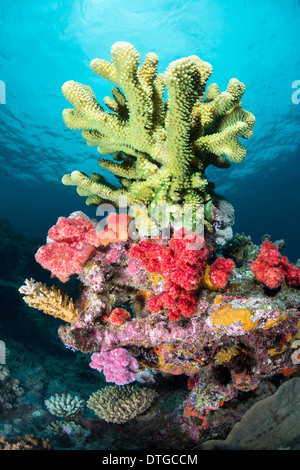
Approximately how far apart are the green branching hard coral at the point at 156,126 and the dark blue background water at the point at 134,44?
45.2 ft

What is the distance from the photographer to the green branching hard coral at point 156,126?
8.45 feet

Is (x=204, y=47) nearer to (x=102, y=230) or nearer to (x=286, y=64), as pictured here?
(x=286, y=64)

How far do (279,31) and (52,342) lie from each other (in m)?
21.9

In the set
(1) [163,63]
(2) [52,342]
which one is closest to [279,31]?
(1) [163,63]

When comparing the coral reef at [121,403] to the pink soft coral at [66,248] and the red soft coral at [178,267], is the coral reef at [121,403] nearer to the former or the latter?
the red soft coral at [178,267]

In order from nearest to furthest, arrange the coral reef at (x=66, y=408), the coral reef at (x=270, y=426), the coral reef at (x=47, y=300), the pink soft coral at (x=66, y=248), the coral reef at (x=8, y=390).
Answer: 1. the coral reef at (x=270, y=426)
2. the pink soft coral at (x=66, y=248)
3. the coral reef at (x=47, y=300)
4. the coral reef at (x=66, y=408)
5. the coral reef at (x=8, y=390)

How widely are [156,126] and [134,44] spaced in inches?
659

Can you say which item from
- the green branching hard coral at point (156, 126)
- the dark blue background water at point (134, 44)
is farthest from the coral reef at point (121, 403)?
the dark blue background water at point (134, 44)

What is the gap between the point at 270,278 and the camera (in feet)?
10.1

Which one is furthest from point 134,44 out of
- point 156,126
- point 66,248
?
point 66,248

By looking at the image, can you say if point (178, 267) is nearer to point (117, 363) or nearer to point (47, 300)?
point (117, 363)

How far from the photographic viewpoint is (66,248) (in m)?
3.51

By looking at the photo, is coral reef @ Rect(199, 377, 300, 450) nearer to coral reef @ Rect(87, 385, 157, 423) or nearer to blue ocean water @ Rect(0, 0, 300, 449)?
blue ocean water @ Rect(0, 0, 300, 449)

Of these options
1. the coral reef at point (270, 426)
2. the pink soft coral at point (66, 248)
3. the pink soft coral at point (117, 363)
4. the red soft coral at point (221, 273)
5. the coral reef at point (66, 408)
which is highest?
the pink soft coral at point (66, 248)
